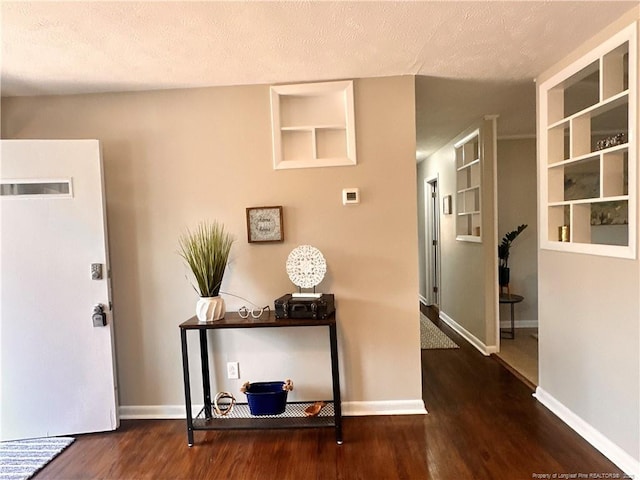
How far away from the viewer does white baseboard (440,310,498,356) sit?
10.9 feet

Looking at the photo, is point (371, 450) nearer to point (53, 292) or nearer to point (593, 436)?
point (593, 436)

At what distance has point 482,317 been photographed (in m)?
3.38

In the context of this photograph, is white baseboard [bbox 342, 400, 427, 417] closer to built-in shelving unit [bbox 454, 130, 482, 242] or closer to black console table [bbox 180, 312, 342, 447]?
black console table [bbox 180, 312, 342, 447]

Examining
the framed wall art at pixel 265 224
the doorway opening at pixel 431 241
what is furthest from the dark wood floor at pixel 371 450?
the doorway opening at pixel 431 241

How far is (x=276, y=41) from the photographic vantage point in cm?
179

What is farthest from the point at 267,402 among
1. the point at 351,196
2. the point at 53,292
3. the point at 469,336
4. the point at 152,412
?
the point at 469,336

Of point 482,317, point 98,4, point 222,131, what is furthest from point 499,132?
point 98,4

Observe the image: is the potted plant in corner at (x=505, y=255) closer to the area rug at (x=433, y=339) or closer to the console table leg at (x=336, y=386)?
the area rug at (x=433, y=339)

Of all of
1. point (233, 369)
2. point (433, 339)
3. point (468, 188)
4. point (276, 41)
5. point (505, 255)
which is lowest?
point (433, 339)

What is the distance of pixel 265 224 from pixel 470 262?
2.41 meters

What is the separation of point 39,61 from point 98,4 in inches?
30.2

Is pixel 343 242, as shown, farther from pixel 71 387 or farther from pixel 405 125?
pixel 71 387

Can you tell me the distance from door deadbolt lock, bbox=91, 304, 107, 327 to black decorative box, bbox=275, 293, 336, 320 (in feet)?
3.80

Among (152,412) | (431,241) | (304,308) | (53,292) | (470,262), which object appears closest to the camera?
(304,308)
